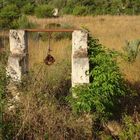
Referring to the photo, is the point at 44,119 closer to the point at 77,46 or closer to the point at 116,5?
the point at 77,46

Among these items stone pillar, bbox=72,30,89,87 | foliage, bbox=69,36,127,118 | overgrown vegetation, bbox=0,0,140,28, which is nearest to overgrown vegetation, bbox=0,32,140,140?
foliage, bbox=69,36,127,118

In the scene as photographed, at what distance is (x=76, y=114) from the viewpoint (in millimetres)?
6609

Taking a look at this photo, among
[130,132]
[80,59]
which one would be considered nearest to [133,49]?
[80,59]

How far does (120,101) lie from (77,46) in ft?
4.99

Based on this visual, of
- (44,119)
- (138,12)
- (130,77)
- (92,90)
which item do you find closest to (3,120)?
(44,119)

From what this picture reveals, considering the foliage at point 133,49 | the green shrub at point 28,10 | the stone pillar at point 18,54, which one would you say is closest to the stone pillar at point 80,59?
the stone pillar at point 18,54

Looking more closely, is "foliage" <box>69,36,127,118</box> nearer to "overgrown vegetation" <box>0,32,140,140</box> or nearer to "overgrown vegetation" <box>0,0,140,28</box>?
"overgrown vegetation" <box>0,32,140,140</box>

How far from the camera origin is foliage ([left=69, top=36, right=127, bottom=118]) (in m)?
6.73

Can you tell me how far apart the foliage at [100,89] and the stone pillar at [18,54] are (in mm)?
906

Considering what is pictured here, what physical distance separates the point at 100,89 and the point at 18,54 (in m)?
1.41

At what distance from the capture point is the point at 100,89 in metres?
6.88

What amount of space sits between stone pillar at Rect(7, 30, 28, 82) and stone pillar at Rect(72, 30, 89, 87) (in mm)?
790

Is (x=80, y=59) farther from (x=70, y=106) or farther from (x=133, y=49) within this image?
(x=133, y=49)

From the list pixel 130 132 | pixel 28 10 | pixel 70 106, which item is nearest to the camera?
pixel 130 132
